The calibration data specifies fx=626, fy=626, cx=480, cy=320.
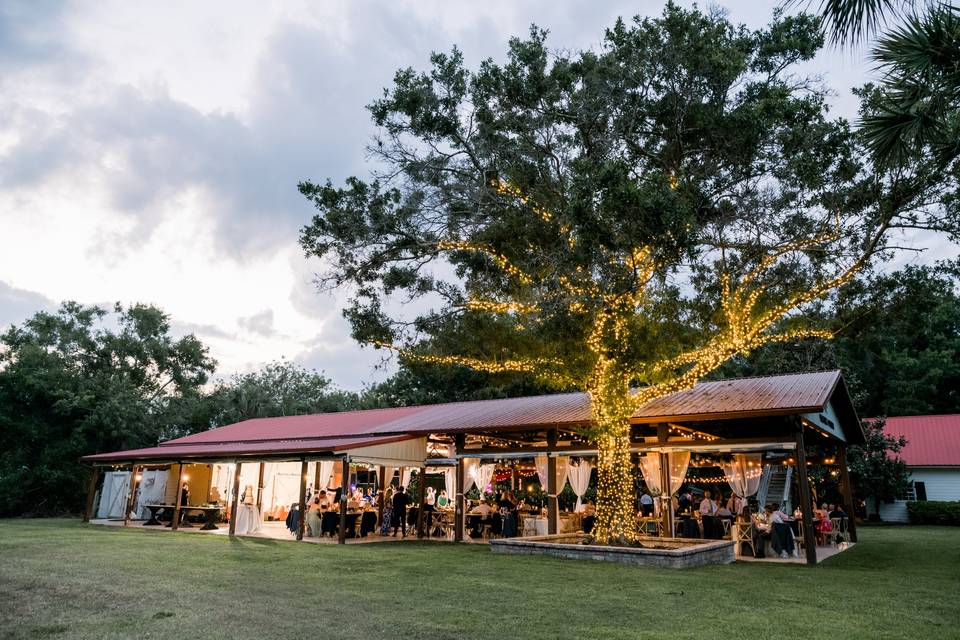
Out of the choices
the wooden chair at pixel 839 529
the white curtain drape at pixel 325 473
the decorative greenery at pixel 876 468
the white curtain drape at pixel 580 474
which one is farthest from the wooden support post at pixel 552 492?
the decorative greenery at pixel 876 468

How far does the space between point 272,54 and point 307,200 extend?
2.98 metres

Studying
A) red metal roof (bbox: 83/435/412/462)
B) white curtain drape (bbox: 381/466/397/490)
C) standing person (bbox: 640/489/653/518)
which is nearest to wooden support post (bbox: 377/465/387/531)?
white curtain drape (bbox: 381/466/397/490)

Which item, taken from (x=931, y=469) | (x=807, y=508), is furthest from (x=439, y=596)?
(x=931, y=469)

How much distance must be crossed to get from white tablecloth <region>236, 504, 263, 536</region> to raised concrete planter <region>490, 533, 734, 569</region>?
→ 317 inches

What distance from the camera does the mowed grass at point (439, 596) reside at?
577 centimetres

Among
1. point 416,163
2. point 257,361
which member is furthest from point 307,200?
point 257,361

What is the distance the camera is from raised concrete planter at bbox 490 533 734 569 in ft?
35.9

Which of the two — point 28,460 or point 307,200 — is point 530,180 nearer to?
point 307,200

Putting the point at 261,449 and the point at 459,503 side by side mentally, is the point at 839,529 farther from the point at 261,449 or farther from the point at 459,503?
the point at 261,449

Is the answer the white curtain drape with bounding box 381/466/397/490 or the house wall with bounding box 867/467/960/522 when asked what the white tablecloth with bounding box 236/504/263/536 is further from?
the house wall with bounding box 867/467/960/522

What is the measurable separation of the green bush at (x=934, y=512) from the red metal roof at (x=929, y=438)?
1647 millimetres

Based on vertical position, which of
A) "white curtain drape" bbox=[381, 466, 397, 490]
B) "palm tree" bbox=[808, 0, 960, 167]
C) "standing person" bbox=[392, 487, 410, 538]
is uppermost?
"palm tree" bbox=[808, 0, 960, 167]

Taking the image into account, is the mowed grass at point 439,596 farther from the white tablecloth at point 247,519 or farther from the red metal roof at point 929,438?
the red metal roof at point 929,438

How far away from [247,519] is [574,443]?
31.1 ft
